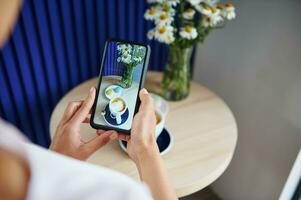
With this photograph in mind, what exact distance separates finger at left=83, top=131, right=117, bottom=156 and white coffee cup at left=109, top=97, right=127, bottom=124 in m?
0.04

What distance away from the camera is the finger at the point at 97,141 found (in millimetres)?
652

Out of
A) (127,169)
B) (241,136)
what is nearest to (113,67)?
(127,169)

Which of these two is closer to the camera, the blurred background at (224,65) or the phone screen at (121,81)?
the phone screen at (121,81)

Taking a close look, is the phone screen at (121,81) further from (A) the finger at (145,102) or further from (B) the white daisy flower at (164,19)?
(B) the white daisy flower at (164,19)

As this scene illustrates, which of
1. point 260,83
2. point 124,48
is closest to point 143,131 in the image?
point 124,48

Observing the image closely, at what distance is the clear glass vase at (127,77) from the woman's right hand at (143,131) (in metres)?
0.03

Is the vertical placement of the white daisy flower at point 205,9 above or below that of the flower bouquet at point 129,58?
above

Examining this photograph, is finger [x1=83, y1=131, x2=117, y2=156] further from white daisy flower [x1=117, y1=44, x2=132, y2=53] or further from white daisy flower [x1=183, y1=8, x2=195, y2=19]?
white daisy flower [x1=183, y1=8, x2=195, y2=19]

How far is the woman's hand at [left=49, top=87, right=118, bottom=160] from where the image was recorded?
0.63 metres

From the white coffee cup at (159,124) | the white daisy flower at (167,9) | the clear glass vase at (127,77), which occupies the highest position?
the white daisy flower at (167,9)

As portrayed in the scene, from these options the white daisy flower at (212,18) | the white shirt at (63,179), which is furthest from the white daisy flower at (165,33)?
the white shirt at (63,179)

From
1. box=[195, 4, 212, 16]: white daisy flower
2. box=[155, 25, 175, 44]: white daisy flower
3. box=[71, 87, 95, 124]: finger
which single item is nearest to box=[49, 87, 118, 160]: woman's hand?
box=[71, 87, 95, 124]: finger

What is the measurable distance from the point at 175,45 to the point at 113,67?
0.28m

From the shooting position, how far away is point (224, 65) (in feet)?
3.55
